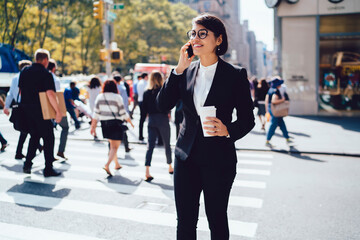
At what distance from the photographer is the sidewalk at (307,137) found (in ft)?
29.0

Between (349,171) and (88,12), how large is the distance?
29593 millimetres

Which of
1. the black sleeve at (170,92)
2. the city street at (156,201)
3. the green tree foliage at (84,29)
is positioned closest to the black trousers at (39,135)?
the city street at (156,201)

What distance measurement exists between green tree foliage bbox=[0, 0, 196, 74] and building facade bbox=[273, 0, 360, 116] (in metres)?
15.9

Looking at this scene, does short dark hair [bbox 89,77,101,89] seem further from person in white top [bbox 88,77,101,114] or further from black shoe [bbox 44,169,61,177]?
black shoe [bbox 44,169,61,177]

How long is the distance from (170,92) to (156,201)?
2868mm

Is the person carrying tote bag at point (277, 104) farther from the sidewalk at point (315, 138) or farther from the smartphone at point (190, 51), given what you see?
the smartphone at point (190, 51)

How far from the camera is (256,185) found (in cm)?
605

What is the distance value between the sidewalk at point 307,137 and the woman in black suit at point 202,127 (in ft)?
21.8

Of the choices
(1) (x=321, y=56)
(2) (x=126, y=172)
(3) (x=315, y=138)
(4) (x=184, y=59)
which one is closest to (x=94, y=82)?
(2) (x=126, y=172)

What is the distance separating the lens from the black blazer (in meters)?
2.50

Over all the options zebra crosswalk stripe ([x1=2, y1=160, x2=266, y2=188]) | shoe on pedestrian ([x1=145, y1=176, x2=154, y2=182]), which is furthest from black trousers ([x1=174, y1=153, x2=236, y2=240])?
shoe on pedestrian ([x1=145, y1=176, x2=154, y2=182])

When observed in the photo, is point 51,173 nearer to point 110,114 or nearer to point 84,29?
point 110,114

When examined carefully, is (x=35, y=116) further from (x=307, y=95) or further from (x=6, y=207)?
(x=307, y=95)

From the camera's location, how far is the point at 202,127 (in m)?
2.43
